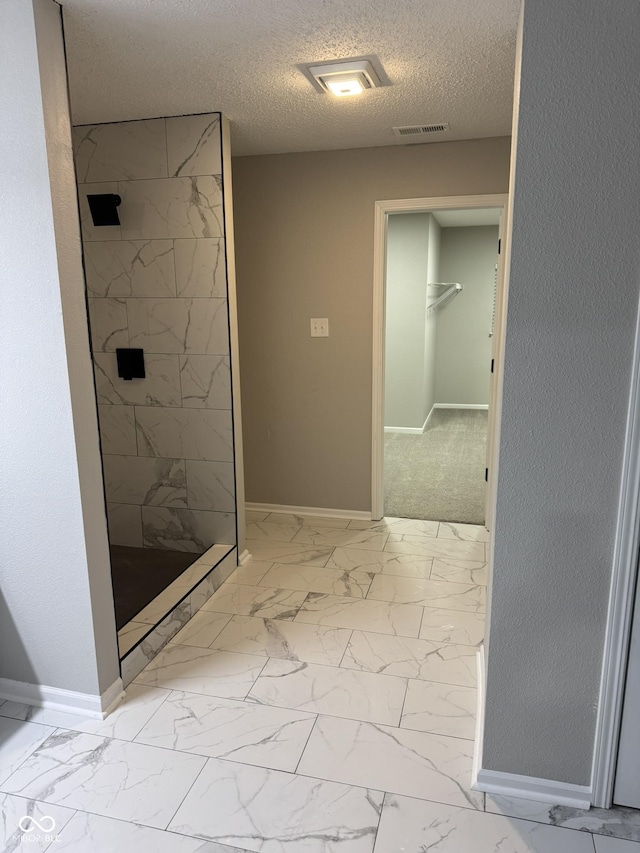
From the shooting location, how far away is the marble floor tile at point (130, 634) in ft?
7.88

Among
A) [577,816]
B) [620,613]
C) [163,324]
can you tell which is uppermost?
[163,324]

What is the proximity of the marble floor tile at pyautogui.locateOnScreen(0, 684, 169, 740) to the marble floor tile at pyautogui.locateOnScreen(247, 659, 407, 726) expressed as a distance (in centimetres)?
38

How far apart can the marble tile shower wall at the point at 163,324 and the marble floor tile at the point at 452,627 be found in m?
1.21

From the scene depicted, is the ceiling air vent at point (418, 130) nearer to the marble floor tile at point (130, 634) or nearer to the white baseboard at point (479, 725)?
the white baseboard at point (479, 725)

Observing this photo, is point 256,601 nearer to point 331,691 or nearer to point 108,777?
point 331,691

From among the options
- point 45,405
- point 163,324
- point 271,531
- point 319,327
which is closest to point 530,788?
point 45,405

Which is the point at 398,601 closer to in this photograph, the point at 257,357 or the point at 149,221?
the point at 257,357

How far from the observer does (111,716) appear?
219cm

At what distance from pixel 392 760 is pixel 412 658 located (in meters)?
0.59

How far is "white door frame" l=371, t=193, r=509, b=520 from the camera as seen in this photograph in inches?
136

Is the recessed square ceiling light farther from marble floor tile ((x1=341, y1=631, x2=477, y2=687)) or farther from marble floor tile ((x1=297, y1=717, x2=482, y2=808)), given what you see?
marble floor tile ((x1=297, y1=717, x2=482, y2=808))

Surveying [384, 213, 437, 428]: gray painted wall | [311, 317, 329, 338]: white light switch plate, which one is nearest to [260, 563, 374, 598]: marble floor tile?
[311, 317, 329, 338]: white light switch plate

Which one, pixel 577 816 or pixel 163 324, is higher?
pixel 163 324

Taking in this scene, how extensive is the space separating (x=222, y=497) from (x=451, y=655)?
1484 mm
